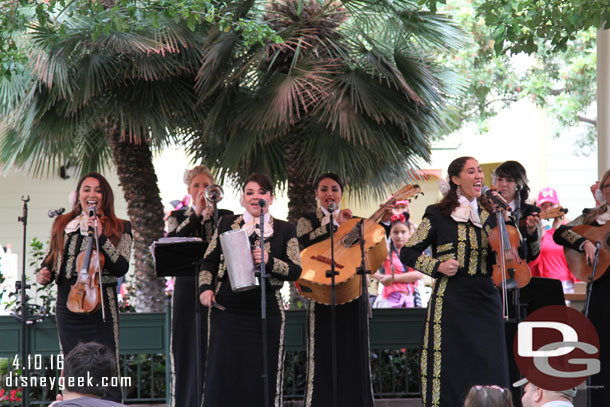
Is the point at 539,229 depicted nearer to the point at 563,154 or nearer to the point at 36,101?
the point at 36,101

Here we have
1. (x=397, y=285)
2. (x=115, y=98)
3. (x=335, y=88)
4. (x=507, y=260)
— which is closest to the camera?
(x=507, y=260)

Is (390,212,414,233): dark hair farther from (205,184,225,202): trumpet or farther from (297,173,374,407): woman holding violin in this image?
(205,184,225,202): trumpet

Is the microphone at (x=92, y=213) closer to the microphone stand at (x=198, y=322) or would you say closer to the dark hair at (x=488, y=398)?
the microphone stand at (x=198, y=322)

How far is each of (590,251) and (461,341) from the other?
135 centimetres

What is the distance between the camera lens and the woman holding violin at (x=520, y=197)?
6461 mm

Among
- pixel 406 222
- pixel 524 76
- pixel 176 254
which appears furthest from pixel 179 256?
pixel 524 76

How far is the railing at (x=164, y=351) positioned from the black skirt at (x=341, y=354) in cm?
79

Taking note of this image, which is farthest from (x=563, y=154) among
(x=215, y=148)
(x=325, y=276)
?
(x=325, y=276)

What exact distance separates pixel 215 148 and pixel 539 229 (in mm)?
3768

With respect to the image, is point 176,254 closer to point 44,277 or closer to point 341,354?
point 44,277

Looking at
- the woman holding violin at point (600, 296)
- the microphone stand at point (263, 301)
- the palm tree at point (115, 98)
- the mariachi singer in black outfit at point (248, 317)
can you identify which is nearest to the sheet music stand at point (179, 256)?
the mariachi singer in black outfit at point (248, 317)

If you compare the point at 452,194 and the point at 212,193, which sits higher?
the point at 212,193

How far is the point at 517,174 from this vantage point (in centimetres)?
672
